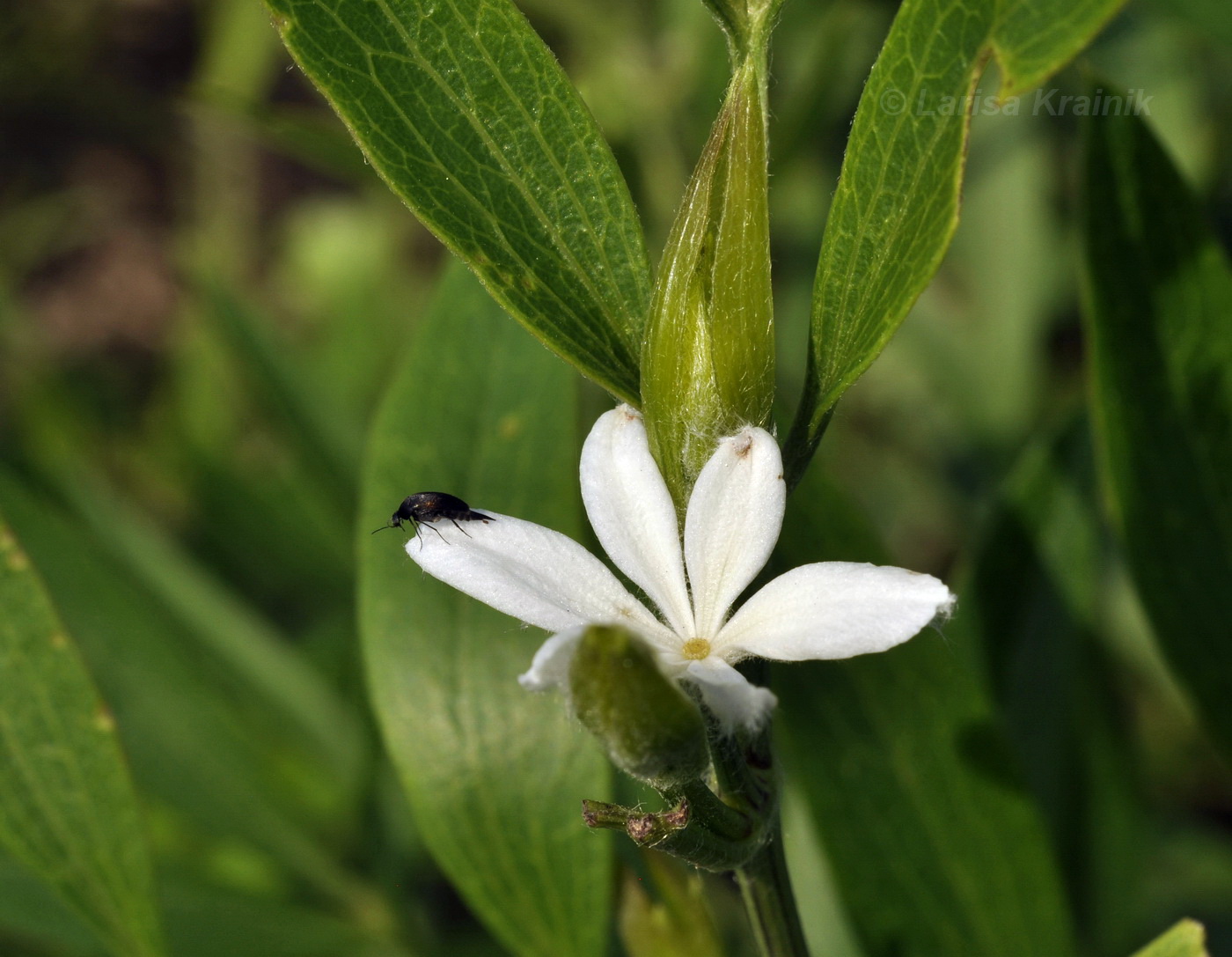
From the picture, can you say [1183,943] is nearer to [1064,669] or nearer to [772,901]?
[772,901]

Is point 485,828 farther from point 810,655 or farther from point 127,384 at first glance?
point 127,384

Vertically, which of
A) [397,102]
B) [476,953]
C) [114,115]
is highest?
[114,115]

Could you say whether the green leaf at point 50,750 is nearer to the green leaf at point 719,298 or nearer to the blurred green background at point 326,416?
the blurred green background at point 326,416

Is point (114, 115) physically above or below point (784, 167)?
above

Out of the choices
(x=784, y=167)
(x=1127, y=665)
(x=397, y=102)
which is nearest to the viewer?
(x=397, y=102)

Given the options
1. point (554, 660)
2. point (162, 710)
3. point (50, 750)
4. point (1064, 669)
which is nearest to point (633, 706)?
point (554, 660)

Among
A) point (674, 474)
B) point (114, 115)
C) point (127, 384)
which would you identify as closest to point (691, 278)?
point (674, 474)

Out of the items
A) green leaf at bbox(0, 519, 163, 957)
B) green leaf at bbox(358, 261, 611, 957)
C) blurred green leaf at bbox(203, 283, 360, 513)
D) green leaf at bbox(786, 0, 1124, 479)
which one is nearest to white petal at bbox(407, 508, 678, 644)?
green leaf at bbox(786, 0, 1124, 479)
